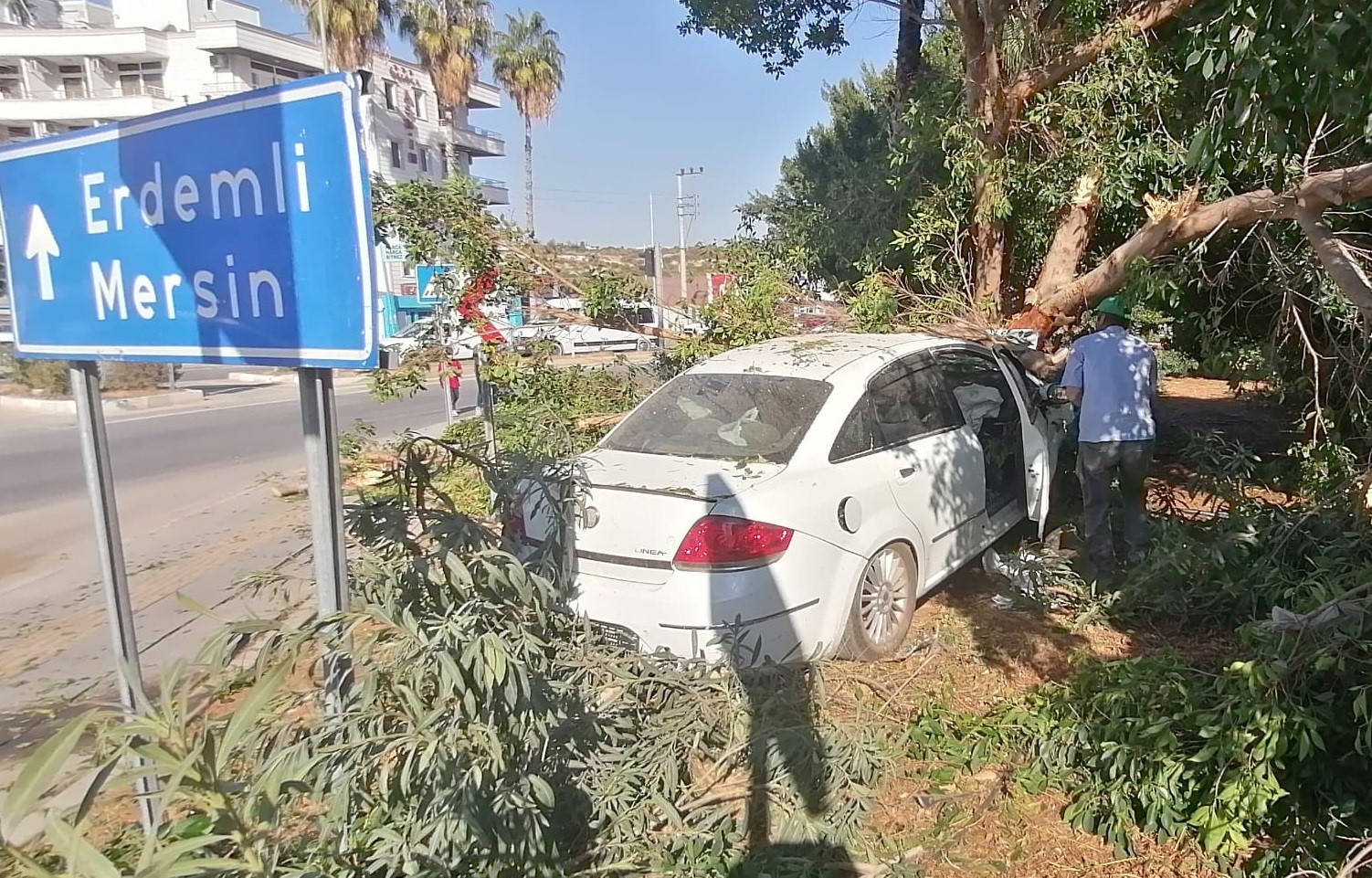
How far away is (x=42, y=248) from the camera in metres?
2.44

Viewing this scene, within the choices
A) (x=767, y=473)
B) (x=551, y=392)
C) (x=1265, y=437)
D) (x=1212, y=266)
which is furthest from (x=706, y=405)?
(x=1265, y=437)

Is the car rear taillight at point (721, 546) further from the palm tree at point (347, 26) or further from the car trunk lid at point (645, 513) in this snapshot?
the palm tree at point (347, 26)

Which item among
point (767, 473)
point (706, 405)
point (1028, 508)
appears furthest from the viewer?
point (1028, 508)

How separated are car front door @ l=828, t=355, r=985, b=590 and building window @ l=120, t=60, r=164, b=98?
4372cm

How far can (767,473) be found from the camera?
12.7 ft

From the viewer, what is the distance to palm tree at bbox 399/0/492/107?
95.8 feet

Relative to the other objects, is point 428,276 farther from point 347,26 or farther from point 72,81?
point 72,81

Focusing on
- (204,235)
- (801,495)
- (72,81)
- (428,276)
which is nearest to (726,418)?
(801,495)

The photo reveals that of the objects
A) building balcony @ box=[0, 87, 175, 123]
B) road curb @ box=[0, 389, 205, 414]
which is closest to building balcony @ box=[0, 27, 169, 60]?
building balcony @ box=[0, 87, 175, 123]

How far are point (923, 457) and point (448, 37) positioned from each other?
30.0 metres

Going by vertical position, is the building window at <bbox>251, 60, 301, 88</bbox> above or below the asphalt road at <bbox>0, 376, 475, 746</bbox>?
above

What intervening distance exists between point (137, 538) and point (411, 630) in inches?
270

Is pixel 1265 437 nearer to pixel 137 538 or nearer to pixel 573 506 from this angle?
pixel 573 506

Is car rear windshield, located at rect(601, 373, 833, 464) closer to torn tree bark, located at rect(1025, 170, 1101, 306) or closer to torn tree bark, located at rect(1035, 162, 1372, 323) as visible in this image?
torn tree bark, located at rect(1035, 162, 1372, 323)
